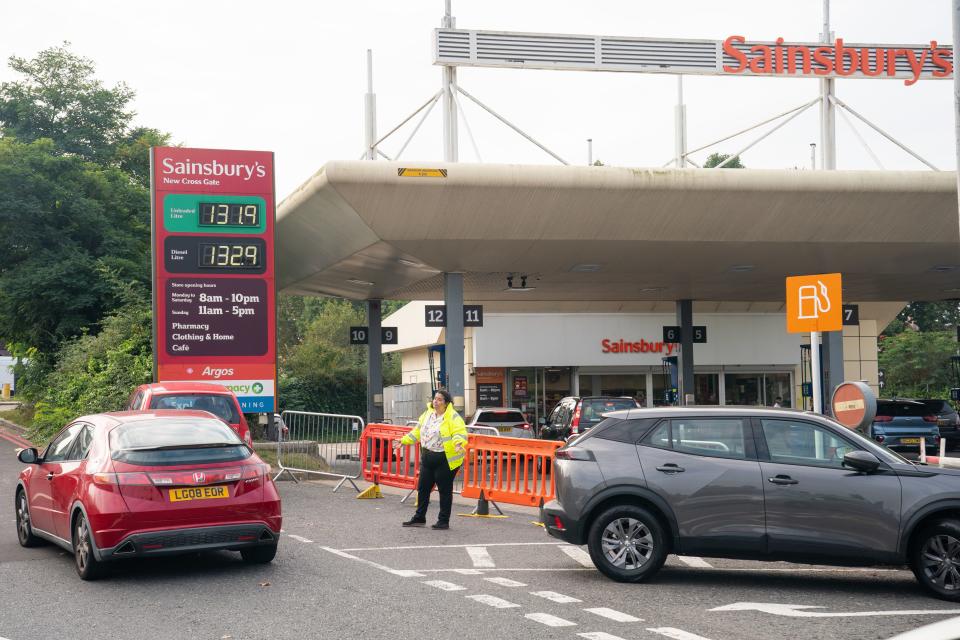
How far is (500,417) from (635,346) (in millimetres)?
13497

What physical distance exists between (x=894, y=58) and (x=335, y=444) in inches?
566

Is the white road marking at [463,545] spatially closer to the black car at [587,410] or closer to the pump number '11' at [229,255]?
the black car at [587,410]

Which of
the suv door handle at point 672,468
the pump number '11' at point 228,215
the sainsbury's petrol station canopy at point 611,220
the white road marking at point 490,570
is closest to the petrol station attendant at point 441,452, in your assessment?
the white road marking at point 490,570

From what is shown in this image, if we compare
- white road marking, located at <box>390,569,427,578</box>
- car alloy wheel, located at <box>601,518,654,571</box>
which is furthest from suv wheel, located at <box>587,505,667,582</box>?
white road marking, located at <box>390,569,427,578</box>

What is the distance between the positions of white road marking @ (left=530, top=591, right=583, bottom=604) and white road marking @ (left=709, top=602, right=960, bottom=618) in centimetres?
114

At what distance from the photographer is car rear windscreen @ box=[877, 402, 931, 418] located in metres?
23.7

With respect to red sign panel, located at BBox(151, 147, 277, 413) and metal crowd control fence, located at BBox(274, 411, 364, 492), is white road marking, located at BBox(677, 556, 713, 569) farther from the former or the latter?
red sign panel, located at BBox(151, 147, 277, 413)

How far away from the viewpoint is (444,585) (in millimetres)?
8953

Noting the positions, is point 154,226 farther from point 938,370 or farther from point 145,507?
point 938,370

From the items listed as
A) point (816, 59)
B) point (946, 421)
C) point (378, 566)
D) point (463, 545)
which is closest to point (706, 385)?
point (946, 421)

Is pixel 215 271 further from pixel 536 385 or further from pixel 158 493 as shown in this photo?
pixel 536 385

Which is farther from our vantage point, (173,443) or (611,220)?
(611,220)

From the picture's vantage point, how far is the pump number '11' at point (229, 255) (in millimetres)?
21500

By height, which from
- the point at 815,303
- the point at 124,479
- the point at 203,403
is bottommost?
the point at 124,479
